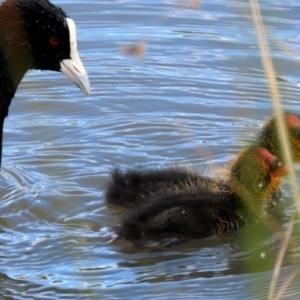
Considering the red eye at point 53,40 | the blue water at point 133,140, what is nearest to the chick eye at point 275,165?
the blue water at point 133,140

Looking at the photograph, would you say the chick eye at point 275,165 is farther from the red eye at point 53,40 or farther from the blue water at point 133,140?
the red eye at point 53,40

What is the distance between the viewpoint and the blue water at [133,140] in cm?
535

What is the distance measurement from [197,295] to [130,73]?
13.0ft

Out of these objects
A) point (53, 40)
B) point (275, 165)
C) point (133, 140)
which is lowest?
point (133, 140)

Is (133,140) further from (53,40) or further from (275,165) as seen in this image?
(53,40)

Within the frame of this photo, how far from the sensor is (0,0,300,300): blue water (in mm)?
5348

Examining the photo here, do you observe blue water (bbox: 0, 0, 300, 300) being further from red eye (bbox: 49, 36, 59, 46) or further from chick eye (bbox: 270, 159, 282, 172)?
red eye (bbox: 49, 36, 59, 46)

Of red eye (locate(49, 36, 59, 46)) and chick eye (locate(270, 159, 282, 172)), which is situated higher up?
red eye (locate(49, 36, 59, 46))

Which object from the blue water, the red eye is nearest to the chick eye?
the blue water

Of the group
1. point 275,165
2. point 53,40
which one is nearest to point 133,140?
point 275,165

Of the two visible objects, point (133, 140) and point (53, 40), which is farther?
point (133, 140)

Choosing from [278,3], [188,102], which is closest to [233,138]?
[188,102]

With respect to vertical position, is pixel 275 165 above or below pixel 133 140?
above

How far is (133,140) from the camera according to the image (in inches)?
291
